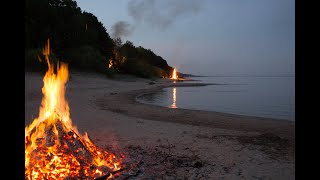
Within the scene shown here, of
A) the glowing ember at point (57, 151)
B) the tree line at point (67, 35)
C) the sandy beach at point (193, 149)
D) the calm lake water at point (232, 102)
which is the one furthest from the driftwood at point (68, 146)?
the tree line at point (67, 35)

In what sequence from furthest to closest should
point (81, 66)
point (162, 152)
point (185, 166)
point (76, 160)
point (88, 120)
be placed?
point (81, 66), point (88, 120), point (162, 152), point (185, 166), point (76, 160)

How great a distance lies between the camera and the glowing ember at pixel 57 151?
208 inches

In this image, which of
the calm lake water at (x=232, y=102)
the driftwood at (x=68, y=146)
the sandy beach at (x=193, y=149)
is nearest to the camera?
the driftwood at (x=68, y=146)

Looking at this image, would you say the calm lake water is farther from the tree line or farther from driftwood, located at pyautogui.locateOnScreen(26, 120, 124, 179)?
driftwood, located at pyautogui.locateOnScreen(26, 120, 124, 179)

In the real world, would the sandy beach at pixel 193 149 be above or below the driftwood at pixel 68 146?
below

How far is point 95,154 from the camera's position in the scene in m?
6.12

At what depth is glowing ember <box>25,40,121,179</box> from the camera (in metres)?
5.29

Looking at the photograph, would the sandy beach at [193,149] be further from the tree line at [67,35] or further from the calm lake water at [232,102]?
the tree line at [67,35]

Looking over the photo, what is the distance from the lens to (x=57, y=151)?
5.64 m

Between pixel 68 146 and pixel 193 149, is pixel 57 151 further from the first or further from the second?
pixel 193 149

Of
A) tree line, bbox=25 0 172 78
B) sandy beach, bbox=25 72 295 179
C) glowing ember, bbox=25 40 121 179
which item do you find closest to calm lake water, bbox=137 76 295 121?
sandy beach, bbox=25 72 295 179
